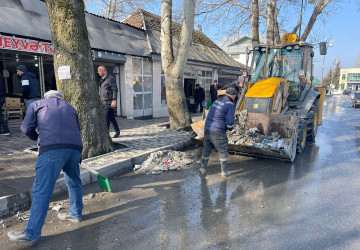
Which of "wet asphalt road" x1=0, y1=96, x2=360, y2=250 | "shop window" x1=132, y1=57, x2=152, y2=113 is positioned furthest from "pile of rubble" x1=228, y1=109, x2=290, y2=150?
"shop window" x1=132, y1=57, x2=152, y2=113

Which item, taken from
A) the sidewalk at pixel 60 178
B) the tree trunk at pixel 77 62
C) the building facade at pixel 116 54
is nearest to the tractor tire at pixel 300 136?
the sidewalk at pixel 60 178

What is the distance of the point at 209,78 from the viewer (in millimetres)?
16766

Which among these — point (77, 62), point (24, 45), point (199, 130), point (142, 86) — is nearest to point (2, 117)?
point (24, 45)

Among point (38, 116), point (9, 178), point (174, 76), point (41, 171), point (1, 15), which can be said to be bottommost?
point (9, 178)

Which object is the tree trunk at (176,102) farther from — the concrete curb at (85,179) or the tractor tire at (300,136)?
the tractor tire at (300,136)

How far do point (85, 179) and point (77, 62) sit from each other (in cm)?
236

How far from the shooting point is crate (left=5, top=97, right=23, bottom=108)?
8.85 meters

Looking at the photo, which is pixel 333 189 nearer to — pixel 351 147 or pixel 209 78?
pixel 351 147

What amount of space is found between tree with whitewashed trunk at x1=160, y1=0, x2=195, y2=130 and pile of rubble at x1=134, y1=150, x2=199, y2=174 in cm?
266

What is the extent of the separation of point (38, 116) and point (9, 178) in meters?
2.07

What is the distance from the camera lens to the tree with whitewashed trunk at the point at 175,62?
26.0 ft

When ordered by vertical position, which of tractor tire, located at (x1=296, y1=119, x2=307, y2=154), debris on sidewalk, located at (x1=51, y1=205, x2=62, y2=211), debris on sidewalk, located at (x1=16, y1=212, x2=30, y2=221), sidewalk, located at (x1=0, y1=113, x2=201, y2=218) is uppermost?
tractor tire, located at (x1=296, y1=119, x2=307, y2=154)

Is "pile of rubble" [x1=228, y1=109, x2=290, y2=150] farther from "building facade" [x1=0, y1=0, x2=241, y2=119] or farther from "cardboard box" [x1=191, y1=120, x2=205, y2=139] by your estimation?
"building facade" [x1=0, y1=0, x2=241, y2=119]

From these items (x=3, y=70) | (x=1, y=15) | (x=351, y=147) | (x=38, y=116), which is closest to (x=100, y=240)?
(x=38, y=116)
